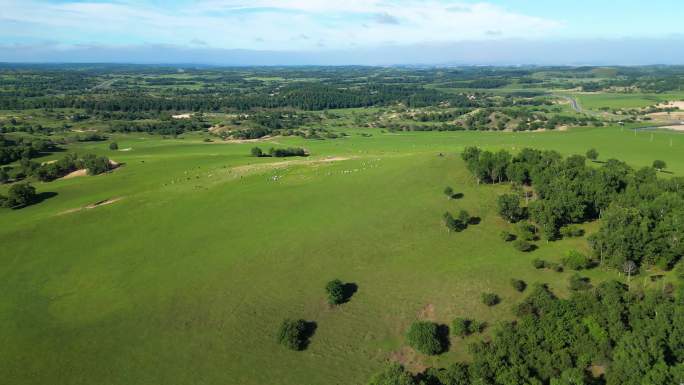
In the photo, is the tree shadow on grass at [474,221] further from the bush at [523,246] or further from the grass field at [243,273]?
the bush at [523,246]

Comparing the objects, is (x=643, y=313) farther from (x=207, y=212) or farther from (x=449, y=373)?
(x=207, y=212)

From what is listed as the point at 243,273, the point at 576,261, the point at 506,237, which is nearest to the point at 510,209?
the point at 506,237

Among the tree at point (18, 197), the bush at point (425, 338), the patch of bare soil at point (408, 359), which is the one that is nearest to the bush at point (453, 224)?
the bush at point (425, 338)

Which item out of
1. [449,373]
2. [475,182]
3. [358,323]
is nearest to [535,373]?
[449,373]

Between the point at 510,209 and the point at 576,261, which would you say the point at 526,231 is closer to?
the point at 510,209

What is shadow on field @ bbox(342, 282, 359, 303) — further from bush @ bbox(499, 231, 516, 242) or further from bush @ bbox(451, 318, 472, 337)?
bush @ bbox(499, 231, 516, 242)

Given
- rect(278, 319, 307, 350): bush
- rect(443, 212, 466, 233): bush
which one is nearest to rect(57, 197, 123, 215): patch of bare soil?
rect(278, 319, 307, 350): bush
